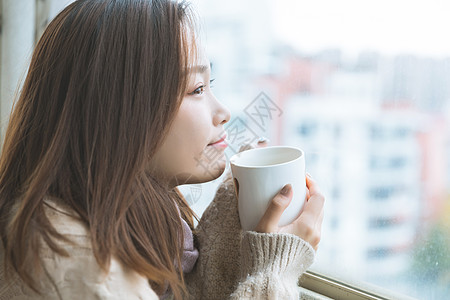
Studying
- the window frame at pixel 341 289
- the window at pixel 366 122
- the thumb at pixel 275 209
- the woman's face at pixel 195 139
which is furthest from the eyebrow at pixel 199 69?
the window frame at pixel 341 289

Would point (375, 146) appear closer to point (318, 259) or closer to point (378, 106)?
point (378, 106)

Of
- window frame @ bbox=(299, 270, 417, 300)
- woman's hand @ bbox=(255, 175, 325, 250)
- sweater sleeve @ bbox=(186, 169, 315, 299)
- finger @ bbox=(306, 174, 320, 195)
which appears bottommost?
window frame @ bbox=(299, 270, 417, 300)

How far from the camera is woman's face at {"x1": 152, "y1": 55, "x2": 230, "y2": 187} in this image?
79 cm

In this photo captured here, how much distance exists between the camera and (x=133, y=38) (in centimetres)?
75

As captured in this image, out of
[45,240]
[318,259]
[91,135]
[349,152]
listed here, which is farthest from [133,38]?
[318,259]

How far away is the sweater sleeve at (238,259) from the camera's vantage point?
28.5 inches

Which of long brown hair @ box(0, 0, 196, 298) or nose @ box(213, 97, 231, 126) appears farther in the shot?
nose @ box(213, 97, 231, 126)

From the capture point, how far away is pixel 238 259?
2.72 feet

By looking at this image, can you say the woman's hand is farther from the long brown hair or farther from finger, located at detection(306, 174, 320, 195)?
the long brown hair

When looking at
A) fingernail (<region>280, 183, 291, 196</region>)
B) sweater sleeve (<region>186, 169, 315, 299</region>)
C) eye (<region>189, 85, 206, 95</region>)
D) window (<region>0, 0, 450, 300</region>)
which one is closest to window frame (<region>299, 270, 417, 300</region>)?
window (<region>0, 0, 450, 300</region>)

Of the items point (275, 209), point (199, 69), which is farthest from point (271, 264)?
point (199, 69)

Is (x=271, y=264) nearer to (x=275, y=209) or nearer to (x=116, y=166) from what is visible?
(x=275, y=209)

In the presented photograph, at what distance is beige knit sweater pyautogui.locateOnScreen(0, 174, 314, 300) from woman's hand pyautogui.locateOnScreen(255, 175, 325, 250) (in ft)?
0.05

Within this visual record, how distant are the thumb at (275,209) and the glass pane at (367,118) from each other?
0.65ft
